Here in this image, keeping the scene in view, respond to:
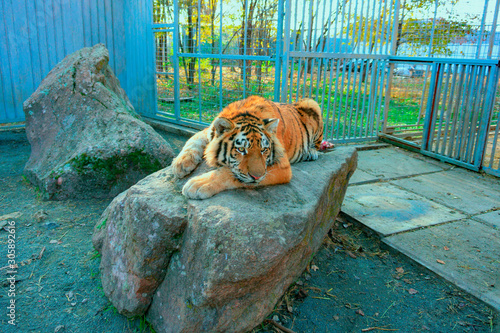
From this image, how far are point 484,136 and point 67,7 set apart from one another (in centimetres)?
859

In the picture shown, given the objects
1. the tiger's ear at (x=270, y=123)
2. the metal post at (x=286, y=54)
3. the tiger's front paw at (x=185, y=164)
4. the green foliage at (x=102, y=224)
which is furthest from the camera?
the metal post at (x=286, y=54)

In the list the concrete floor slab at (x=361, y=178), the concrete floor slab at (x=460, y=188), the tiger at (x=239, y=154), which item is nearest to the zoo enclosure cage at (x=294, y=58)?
the concrete floor slab at (x=460, y=188)

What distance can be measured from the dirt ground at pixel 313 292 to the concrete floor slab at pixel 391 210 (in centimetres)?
24

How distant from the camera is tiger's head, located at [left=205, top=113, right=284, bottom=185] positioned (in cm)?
277

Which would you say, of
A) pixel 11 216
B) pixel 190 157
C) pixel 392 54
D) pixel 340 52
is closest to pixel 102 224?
pixel 190 157

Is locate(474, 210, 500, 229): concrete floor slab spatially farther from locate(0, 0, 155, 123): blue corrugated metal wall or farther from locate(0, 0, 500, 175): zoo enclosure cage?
locate(0, 0, 155, 123): blue corrugated metal wall

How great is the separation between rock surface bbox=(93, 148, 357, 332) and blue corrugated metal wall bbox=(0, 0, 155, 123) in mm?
6320

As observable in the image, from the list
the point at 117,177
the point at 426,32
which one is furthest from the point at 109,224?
the point at 426,32

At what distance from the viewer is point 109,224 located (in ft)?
10.1

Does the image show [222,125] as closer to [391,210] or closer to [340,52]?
[391,210]

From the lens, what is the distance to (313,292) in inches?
122

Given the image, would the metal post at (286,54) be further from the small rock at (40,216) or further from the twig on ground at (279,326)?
the twig on ground at (279,326)

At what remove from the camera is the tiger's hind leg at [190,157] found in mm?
3182

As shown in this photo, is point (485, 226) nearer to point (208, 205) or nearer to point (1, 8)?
point (208, 205)
